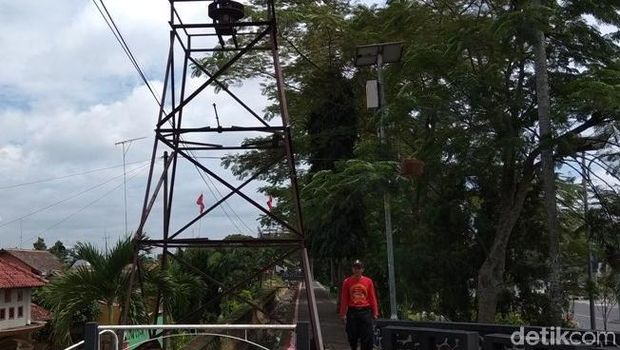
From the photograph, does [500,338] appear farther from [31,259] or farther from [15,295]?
[31,259]

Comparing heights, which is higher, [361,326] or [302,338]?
[302,338]

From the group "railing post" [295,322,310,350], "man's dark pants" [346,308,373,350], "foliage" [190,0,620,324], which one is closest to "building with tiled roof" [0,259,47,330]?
"foliage" [190,0,620,324]

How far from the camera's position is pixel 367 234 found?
21453 millimetres

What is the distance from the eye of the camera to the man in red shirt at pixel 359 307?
30.0 ft

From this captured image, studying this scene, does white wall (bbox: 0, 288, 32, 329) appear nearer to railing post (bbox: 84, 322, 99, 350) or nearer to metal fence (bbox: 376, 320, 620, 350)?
railing post (bbox: 84, 322, 99, 350)

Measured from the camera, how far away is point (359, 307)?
30.0 feet

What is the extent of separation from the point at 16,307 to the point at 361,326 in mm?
34376

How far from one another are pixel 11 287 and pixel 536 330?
35397 mm

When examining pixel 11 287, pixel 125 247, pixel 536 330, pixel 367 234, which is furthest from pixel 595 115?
pixel 11 287

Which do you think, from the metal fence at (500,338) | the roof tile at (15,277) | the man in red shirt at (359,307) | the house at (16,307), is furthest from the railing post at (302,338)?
the roof tile at (15,277)

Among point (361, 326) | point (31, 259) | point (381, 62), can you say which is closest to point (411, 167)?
point (381, 62)

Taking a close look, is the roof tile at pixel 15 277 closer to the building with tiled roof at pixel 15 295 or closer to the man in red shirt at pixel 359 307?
the building with tiled roof at pixel 15 295

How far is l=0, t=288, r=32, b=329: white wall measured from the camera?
36062 millimetres

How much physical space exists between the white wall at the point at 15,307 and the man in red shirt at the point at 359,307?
31.7 m
